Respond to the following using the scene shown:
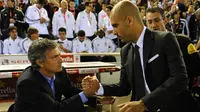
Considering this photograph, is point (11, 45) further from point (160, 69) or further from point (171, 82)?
point (171, 82)

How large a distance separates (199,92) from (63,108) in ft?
5.03

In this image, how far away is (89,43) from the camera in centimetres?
909

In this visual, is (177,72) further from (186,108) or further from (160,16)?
(160,16)

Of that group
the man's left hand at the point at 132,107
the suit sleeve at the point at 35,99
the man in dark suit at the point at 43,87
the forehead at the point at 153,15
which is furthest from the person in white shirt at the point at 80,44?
the man's left hand at the point at 132,107

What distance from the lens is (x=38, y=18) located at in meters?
8.48

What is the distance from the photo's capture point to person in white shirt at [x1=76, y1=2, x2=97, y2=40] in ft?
30.6

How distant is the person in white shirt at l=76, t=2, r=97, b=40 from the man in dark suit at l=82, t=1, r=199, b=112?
722cm

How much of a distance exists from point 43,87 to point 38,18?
20.6ft

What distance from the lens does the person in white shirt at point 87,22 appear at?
368 inches

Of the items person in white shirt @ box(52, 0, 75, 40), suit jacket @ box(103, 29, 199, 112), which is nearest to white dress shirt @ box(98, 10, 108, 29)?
person in white shirt @ box(52, 0, 75, 40)

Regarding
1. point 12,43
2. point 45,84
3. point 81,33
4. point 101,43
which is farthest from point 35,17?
point 45,84

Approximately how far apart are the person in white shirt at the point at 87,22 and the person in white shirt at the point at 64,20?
27 cm

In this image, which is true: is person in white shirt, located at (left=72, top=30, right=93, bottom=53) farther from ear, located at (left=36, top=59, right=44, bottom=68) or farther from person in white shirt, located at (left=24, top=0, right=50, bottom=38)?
ear, located at (left=36, top=59, right=44, bottom=68)

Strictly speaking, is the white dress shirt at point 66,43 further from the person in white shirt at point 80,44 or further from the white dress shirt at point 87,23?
the white dress shirt at point 87,23
